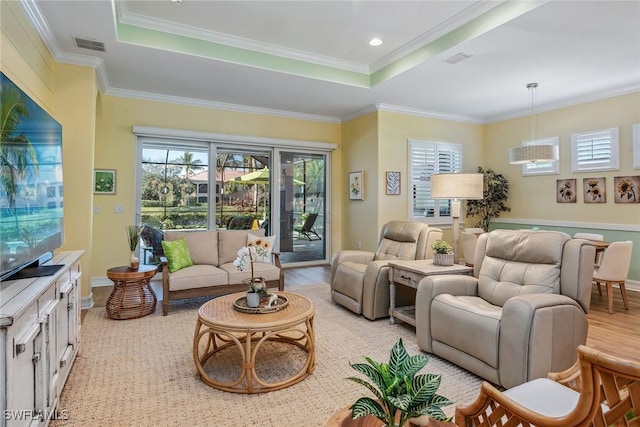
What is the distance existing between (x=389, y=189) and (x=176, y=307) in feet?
12.6

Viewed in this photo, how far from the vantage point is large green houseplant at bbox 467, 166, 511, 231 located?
6.66m

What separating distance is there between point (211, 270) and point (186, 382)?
174 centimetres

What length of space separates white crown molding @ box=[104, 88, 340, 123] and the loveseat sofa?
94.5 inches

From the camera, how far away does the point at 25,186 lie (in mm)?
1898

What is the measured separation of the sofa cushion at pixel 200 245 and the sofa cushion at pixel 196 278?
295 millimetres

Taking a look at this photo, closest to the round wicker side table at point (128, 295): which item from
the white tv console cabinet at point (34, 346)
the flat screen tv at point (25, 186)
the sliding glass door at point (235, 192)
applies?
the flat screen tv at point (25, 186)

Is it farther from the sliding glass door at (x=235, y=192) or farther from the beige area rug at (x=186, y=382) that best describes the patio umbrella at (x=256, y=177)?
the beige area rug at (x=186, y=382)

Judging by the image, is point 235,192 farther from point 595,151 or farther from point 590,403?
point 595,151

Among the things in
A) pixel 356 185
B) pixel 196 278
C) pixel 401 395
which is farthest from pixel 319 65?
pixel 401 395

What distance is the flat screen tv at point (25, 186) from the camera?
5.50 ft

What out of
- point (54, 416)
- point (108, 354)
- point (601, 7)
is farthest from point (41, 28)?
point (601, 7)

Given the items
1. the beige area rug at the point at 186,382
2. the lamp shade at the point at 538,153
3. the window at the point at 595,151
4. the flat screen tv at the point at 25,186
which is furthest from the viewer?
the window at the point at 595,151

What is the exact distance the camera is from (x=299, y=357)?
274cm

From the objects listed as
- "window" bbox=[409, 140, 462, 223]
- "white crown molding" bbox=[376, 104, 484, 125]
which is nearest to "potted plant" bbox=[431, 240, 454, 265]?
"window" bbox=[409, 140, 462, 223]
